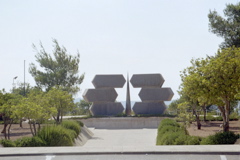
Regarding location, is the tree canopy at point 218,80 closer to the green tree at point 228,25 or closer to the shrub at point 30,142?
the shrub at point 30,142

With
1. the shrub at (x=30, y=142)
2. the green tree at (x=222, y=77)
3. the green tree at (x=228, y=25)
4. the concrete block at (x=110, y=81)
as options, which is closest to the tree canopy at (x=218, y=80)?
the green tree at (x=222, y=77)

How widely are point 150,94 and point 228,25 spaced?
446 inches

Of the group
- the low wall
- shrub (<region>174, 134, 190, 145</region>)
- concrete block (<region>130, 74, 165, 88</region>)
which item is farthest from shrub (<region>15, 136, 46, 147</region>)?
concrete block (<region>130, 74, 165, 88</region>)

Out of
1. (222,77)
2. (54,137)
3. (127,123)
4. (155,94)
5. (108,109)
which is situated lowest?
(127,123)

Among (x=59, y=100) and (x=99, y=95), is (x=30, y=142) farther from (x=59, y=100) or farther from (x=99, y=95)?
(x=99, y=95)

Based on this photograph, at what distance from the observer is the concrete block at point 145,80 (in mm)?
36375

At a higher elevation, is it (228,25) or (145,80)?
(228,25)

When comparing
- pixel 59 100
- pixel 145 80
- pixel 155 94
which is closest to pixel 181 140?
pixel 59 100

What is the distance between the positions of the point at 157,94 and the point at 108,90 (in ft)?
15.9

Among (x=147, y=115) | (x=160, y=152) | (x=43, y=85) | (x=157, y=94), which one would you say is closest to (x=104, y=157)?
(x=160, y=152)

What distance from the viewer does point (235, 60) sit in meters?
14.4

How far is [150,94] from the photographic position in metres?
36.2

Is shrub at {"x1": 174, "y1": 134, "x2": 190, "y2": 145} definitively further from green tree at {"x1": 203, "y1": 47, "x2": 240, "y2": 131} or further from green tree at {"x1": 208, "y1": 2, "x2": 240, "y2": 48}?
green tree at {"x1": 208, "y1": 2, "x2": 240, "y2": 48}

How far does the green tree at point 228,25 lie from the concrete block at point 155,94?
30.6 feet
